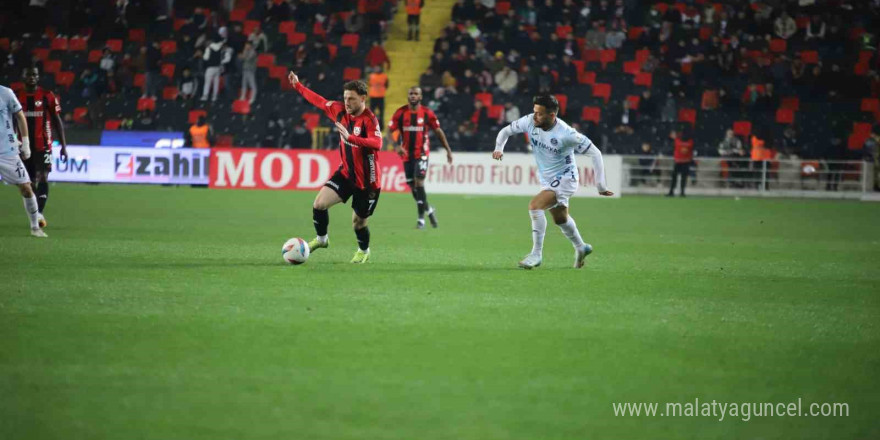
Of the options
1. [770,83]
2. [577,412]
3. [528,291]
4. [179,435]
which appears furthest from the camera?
[770,83]

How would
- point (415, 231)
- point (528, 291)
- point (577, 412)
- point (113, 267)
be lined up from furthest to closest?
point (415, 231)
point (113, 267)
point (528, 291)
point (577, 412)

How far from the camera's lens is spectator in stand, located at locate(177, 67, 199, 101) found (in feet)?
110

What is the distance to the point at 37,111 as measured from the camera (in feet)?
48.7

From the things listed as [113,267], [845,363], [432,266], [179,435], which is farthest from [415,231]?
[179,435]

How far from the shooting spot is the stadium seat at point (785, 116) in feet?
103

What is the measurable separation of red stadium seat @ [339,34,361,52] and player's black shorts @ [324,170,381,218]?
80.4 feet

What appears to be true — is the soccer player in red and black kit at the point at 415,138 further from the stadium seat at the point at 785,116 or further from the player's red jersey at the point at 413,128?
the stadium seat at the point at 785,116

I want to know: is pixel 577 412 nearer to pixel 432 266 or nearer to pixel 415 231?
pixel 432 266

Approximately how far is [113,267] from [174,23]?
28.3 meters

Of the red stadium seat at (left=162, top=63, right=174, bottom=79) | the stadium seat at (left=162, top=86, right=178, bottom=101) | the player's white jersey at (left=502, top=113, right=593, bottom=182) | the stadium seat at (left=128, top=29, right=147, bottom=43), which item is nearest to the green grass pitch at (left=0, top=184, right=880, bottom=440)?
the player's white jersey at (left=502, top=113, right=593, bottom=182)

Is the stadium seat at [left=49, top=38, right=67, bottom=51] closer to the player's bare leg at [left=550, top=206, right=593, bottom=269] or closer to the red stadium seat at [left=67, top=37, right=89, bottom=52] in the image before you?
the red stadium seat at [left=67, top=37, right=89, bottom=52]

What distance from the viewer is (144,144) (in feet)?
101

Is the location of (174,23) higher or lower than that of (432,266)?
higher

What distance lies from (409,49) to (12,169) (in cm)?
2422
